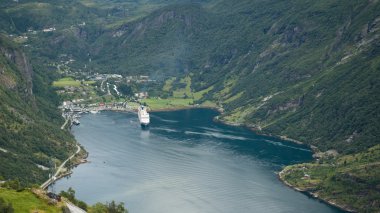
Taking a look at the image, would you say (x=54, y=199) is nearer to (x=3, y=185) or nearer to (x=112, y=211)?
(x=3, y=185)

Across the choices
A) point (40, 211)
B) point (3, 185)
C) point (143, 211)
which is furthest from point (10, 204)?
point (143, 211)

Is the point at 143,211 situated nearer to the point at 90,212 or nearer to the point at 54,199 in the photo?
the point at 90,212

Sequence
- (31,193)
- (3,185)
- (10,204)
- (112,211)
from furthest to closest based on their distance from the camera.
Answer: (112,211) < (3,185) < (31,193) < (10,204)

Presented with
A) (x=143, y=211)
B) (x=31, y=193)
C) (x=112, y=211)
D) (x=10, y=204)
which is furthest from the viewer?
(x=143, y=211)

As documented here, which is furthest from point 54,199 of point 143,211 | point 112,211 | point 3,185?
point 143,211

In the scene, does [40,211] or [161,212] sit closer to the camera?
[40,211]

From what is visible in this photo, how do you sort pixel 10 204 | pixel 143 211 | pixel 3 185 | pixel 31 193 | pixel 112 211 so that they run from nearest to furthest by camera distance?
pixel 10 204 < pixel 31 193 < pixel 3 185 < pixel 112 211 < pixel 143 211
